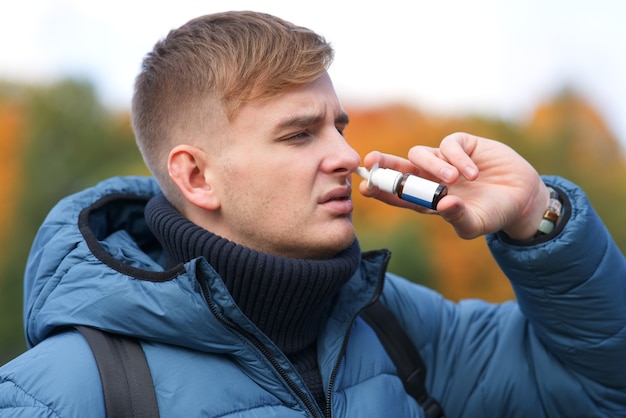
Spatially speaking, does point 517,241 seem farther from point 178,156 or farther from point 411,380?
point 178,156

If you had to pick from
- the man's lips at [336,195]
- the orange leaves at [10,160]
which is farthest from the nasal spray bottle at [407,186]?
the orange leaves at [10,160]

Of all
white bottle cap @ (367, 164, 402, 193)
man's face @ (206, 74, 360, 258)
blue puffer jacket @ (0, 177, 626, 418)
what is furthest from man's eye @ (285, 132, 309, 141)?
blue puffer jacket @ (0, 177, 626, 418)

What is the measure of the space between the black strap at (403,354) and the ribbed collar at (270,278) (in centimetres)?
32

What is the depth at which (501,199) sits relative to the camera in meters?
2.84

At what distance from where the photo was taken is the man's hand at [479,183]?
108 inches

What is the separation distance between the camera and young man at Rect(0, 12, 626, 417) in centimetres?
247

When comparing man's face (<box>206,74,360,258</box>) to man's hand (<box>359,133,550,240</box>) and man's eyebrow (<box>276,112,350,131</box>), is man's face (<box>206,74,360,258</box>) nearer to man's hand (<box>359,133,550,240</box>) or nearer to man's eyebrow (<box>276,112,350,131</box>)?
man's eyebrow (<box>276,112,350,131</box>)

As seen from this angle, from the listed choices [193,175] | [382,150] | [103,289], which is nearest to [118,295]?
[103,289]

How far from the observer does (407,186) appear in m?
2.68

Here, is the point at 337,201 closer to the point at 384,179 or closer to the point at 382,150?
the point at 384,179

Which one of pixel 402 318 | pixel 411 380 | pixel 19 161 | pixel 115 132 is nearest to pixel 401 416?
pixel 411 380

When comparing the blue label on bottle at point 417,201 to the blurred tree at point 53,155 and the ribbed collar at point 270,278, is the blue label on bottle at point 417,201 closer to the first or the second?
the ribbed collar at point 270,278

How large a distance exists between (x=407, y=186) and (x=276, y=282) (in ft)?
1.83

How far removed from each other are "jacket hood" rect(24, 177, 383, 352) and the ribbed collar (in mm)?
141
